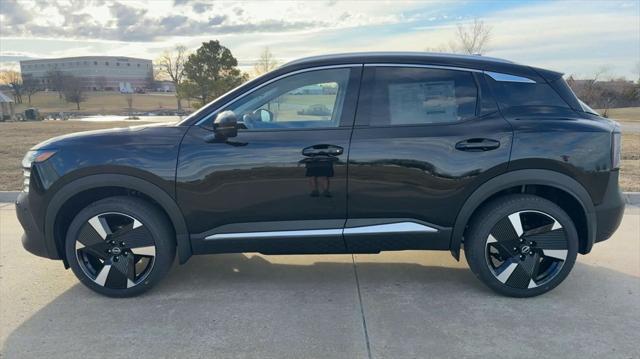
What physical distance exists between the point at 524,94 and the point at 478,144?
1.87ft

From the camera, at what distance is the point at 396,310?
3.54 m

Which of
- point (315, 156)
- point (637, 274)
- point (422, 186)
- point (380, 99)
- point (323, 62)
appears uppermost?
point (323, 62)

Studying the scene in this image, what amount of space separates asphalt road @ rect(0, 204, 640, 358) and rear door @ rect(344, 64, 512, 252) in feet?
1.72

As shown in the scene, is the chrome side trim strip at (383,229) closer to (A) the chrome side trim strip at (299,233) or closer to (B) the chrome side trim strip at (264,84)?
(A) the chrome side trim strip at (299,233)

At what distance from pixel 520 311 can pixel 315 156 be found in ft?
6.21

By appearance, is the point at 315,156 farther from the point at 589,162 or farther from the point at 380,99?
the point at 589,162

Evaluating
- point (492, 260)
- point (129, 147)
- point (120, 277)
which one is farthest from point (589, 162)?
point (120, 277)

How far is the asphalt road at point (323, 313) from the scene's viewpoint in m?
3.05

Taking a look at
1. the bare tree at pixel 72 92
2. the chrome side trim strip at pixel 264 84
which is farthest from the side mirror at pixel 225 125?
the bare tree at pixel 72 92

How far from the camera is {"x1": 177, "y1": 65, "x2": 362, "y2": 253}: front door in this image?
349 cm

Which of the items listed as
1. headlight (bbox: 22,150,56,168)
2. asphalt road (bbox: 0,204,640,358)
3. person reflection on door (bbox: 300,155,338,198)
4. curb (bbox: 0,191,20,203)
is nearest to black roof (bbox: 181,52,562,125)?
person reflection on door (bbox: 300,155,338,198)

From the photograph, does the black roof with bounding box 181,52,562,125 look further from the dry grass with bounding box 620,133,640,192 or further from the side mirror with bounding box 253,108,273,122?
the dry grass with bounding box 620,133,640,192

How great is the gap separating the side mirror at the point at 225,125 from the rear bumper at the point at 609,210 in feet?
9.07

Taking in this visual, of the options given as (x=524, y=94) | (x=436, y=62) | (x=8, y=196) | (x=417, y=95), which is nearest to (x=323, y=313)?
(x=417, y=95)
